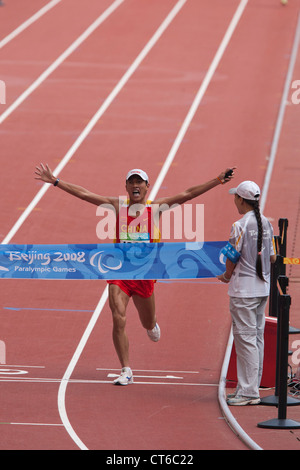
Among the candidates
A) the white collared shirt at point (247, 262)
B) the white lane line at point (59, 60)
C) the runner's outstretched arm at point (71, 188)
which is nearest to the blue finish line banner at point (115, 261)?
the runner's outstretched arm at point (71, 188)

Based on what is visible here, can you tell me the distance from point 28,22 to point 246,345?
2252 cm

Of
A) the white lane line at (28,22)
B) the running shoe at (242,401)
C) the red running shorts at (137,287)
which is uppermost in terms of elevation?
the white lane line at (28,22)

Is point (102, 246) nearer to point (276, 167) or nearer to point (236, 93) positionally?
point (276, 167)

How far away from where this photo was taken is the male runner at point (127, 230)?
399 inches

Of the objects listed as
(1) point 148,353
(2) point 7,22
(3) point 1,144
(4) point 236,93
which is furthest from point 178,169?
(2) point 7,22

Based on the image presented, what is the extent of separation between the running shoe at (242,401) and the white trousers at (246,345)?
38 mm

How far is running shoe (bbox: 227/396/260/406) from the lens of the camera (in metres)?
9.43

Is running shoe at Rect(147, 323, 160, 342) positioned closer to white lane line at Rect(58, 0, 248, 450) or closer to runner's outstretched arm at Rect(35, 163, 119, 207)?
white lane line at Rect(58, 0, 248, 450)

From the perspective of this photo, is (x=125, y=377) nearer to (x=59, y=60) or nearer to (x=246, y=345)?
(x=246, y=345)

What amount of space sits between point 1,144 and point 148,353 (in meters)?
9.67

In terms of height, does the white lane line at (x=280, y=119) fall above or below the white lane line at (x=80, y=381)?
above

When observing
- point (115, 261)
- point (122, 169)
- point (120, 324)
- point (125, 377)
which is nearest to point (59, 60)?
point (122, 169)

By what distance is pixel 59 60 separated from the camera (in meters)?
26.2

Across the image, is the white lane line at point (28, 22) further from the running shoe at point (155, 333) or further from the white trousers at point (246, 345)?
the white trousers at point (246, 345)
